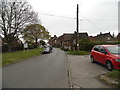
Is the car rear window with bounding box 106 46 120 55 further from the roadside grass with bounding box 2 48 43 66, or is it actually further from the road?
the roadside grass with bounding box 2 48 43 66

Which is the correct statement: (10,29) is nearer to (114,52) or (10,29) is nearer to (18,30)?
(18,30)

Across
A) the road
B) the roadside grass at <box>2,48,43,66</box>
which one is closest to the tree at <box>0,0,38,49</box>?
the roadside grass at <box>2,48,43,66</box>

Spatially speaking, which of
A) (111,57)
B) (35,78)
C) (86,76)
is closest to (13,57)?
(35,78)

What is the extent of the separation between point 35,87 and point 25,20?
74.7 feet

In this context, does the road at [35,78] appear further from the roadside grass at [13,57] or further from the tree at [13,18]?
the tree at [13,18]

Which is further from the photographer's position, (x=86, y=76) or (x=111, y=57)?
(x=111, y=57)

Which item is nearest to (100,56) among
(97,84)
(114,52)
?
(114,52)

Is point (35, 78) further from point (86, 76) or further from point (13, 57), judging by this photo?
point (13, 57)

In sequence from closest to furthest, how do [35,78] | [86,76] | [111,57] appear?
1. [35,78]
2. [86,76]
3. [111,57]

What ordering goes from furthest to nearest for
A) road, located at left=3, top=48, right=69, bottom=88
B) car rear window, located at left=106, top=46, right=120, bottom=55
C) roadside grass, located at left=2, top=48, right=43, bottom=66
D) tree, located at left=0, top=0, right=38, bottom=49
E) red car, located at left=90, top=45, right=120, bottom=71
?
tree, located at left=0, top=0, right=38, bottom=49 → roadside grass, located at left=2, top=48, right=43, bottom=66 → car rear window, located at left=106, top=46, right=120, bottom=55 → red car, located at left=90, top=45, right=120, bottom=71 → road, located at left=3, top=48, right=69, bottom=88

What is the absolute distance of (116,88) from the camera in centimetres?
386

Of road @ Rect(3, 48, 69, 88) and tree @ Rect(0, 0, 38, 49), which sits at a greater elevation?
tree @ Rect(0, 0, 38, 49)

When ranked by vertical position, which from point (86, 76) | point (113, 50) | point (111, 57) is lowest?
point (86, 76)

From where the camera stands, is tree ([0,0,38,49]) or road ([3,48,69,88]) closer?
road ([3,48,69,88])
